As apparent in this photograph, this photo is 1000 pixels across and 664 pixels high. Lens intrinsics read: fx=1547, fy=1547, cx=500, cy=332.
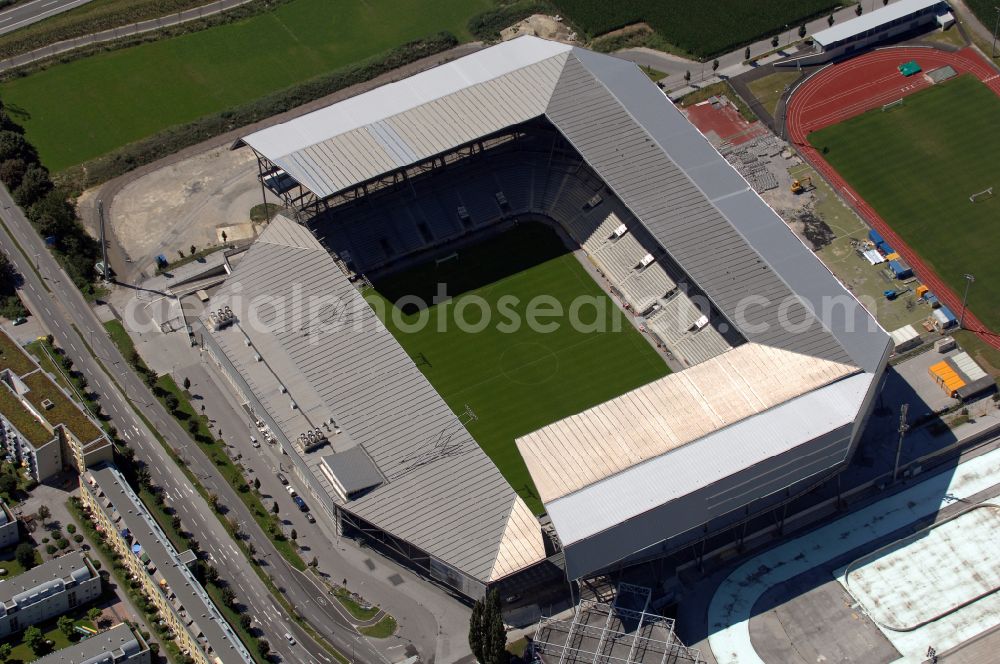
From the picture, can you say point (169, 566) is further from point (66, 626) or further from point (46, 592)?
point (46, 592)

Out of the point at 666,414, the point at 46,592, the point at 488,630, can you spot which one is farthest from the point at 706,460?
the point at 46,592

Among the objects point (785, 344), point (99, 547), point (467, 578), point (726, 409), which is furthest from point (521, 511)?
point (99, 547)

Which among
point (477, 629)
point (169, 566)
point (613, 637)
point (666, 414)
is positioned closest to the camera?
point (477, 629)

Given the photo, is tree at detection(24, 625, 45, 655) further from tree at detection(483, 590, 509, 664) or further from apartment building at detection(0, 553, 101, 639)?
tree at detection(483, 590, 509, 664)

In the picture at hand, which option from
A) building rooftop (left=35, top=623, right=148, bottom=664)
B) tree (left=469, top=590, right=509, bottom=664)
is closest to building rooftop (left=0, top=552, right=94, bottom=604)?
building rooftop (left=35, top=623, right=148, bottom=664)

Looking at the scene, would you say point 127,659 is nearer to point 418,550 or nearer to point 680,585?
point 418,550

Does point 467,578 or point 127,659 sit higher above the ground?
point 127,659

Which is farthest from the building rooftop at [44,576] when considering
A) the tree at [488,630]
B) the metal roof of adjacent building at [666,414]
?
the metal roof of adjacent building at [666,414]
